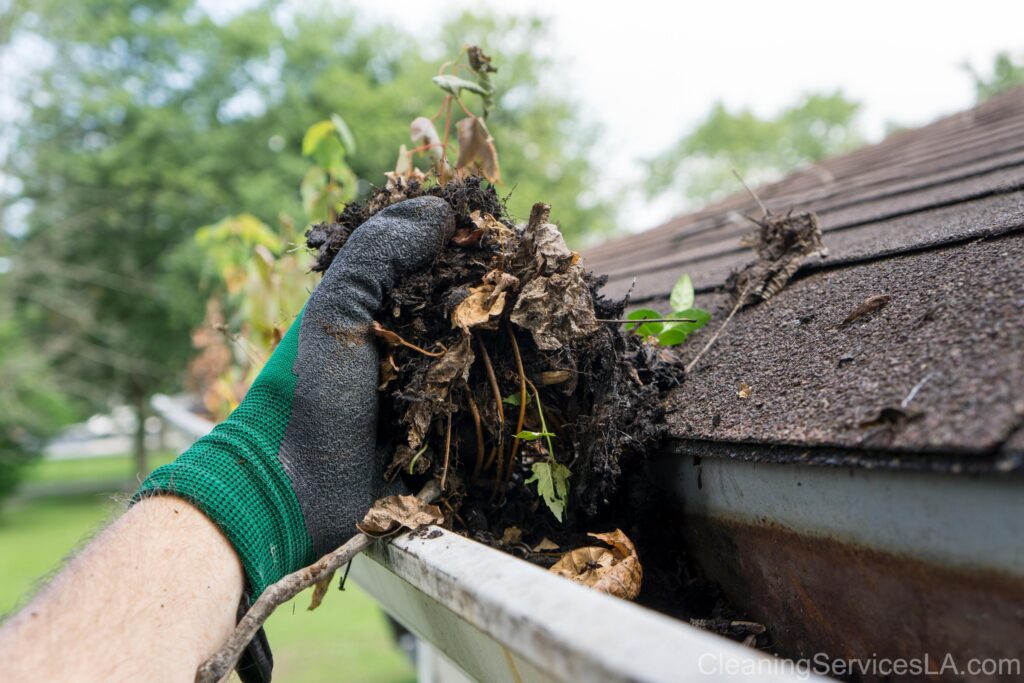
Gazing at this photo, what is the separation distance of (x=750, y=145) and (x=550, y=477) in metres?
31.5

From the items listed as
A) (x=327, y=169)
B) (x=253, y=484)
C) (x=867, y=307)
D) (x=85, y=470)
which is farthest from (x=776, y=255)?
(x=85, y=470)

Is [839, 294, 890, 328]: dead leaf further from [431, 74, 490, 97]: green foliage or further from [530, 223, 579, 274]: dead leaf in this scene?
[431, 74, 490, 97]: green foliage

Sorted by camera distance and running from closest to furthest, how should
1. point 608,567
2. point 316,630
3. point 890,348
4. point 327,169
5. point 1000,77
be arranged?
point 890,348, point 608,567, point 327,169, point 1000,77, point 316,630

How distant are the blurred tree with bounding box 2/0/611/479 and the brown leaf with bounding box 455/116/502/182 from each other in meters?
12.5

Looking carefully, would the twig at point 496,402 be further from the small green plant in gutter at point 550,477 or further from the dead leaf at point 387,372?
the dead leaf at point 387,372

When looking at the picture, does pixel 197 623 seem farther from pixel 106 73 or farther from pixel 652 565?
pixel 106 73

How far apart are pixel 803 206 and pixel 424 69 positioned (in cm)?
1525

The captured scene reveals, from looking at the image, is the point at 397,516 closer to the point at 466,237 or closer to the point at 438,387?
the point at 438,387

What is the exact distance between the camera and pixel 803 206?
8.91 ft

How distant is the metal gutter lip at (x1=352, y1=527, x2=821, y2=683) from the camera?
1.75 ft

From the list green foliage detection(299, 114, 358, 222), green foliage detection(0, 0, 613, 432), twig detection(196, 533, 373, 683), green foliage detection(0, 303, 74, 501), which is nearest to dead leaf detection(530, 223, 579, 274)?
twig detection(196, 533, 373, 683)

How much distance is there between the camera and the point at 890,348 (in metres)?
0.89

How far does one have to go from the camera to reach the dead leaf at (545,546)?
1.08m

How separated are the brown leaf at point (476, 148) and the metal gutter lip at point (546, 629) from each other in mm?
856
